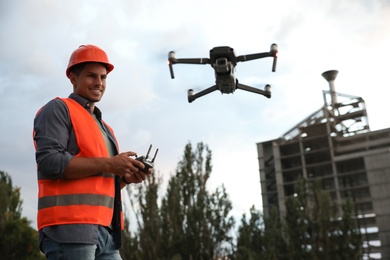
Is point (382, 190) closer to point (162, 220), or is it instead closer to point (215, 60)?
point (162, 220)

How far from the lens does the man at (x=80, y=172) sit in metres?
1.63

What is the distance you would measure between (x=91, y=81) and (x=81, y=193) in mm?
485

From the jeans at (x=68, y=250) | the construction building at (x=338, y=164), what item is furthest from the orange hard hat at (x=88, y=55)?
the construction building at (x=338, y=164)

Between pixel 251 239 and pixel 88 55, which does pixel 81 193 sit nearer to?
pixel 88 55

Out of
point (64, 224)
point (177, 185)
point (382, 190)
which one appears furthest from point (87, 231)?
point (382, 190)

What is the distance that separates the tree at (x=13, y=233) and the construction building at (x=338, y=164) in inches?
1046

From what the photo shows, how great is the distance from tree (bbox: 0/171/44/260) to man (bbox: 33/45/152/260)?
71.1 feet

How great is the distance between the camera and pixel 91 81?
6.24 ft

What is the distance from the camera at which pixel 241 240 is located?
19734 millimetres

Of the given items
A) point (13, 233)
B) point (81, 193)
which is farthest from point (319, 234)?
point (81, 193)

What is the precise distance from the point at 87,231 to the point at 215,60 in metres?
5.10

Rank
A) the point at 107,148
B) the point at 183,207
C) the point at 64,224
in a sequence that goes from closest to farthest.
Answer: the point at 64,224, the point at 107,148, the point at 183,207

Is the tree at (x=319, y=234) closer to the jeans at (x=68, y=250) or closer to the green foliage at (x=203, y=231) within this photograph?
the green foliage at (x=203, y=231)

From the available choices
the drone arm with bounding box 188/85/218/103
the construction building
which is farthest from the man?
the construction building
